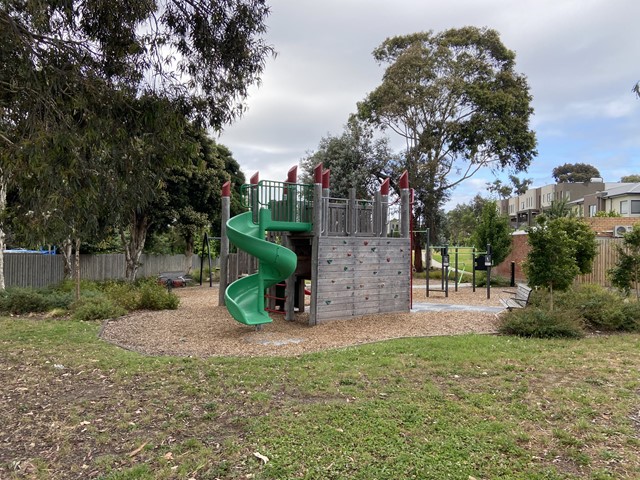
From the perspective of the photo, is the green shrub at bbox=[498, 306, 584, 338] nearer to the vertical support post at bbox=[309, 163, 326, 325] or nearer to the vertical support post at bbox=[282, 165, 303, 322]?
the vertical support post at bbox=[309, 163, 326, 325]

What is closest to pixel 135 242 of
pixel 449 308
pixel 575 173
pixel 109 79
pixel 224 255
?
pixel 224 255

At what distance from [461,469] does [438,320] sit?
7.47 meters

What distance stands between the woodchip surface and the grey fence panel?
866 cm

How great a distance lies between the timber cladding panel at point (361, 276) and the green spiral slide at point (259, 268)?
0.99 m

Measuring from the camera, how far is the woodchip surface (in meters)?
7.86

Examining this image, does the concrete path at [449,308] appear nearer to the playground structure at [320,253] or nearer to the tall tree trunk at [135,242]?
the playground structure at [320,253]

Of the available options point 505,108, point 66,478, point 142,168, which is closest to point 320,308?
point 142,168

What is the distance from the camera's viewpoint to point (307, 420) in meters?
4.37

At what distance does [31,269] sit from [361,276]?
46.1ft

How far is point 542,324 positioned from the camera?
8.69 m

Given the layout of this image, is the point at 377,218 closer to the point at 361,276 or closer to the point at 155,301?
the point at 361,276

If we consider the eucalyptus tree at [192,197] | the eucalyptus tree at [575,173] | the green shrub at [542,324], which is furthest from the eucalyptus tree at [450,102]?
the eucalyptus tree at [575,173]

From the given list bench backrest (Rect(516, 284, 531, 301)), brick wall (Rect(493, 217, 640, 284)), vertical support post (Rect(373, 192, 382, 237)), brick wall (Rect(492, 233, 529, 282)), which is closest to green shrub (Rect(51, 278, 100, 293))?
vertical support post (Rect(373, 192, 382, 237))

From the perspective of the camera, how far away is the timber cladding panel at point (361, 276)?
10172 mm
